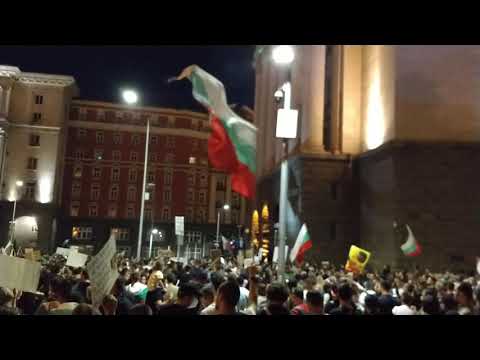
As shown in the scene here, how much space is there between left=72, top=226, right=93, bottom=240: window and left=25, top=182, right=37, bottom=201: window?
852 centimetres

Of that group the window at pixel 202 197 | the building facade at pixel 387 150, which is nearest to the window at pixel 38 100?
the window at pixel 202 197

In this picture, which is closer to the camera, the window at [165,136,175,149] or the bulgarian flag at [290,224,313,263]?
the bulgarian flag at [290,224,313,263]

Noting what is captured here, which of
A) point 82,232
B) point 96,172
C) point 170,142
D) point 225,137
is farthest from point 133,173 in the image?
point 225,137

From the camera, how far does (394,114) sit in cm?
2709

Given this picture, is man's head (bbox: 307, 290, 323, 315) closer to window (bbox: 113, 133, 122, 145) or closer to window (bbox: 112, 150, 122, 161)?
Answer: window (bbox: 112, 150, 122, 161)

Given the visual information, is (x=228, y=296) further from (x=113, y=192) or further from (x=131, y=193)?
(x=113, y=192)

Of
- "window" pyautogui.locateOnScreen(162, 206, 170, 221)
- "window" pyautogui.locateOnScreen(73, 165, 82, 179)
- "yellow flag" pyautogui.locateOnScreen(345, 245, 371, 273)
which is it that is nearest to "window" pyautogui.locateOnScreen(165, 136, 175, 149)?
"window" pyautogui.locateOnScreen(162, 206, 170, 221)

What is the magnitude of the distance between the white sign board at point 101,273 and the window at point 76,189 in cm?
7037

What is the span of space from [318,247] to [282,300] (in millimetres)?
26699

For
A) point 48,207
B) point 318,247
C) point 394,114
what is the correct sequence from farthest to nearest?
point 48,207
point 318,247
point 394,114

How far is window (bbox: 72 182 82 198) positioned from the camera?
7319cm

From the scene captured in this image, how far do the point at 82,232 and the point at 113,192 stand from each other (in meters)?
7.31
